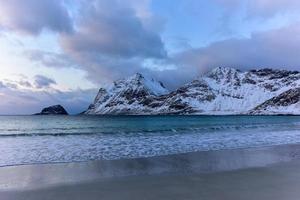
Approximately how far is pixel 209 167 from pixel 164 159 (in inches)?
157

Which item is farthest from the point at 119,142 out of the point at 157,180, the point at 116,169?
the point at 157,180

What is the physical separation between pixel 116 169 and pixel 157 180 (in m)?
3.61

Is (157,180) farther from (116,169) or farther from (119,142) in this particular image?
(119,142)

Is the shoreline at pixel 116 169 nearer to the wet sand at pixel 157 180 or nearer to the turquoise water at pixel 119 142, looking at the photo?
the wet sand at pixel 157 180

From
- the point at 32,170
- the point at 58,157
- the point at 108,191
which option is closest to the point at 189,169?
the point at 108,191

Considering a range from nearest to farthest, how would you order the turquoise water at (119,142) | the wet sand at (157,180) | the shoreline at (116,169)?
the wet sand at (157,180) < the shoreline at (116,169) < the turquoise water at (119,142)

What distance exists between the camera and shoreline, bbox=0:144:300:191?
1350 centimetres

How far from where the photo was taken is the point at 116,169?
16578 millimetres

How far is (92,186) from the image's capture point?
40.1 feet

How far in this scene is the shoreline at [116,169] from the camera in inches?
531

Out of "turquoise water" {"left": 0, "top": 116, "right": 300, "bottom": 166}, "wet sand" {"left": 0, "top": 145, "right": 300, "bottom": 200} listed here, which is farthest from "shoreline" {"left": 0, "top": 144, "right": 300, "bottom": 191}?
"turquoise water" {"left": 0, "top": 116, "right": 300, "bottom": 166}

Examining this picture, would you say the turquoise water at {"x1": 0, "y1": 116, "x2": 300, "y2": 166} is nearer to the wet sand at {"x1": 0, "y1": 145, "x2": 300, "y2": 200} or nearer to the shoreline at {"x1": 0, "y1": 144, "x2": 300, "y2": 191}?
the shoreline at {"x1": 0, "y1": 144, "x2": 300, "y2": 191}

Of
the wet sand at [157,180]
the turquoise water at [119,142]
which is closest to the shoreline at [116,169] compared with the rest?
the wet sand at [157,180]

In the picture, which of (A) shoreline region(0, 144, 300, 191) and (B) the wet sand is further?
(A) shoreline region(0, 144, 300, 191)
